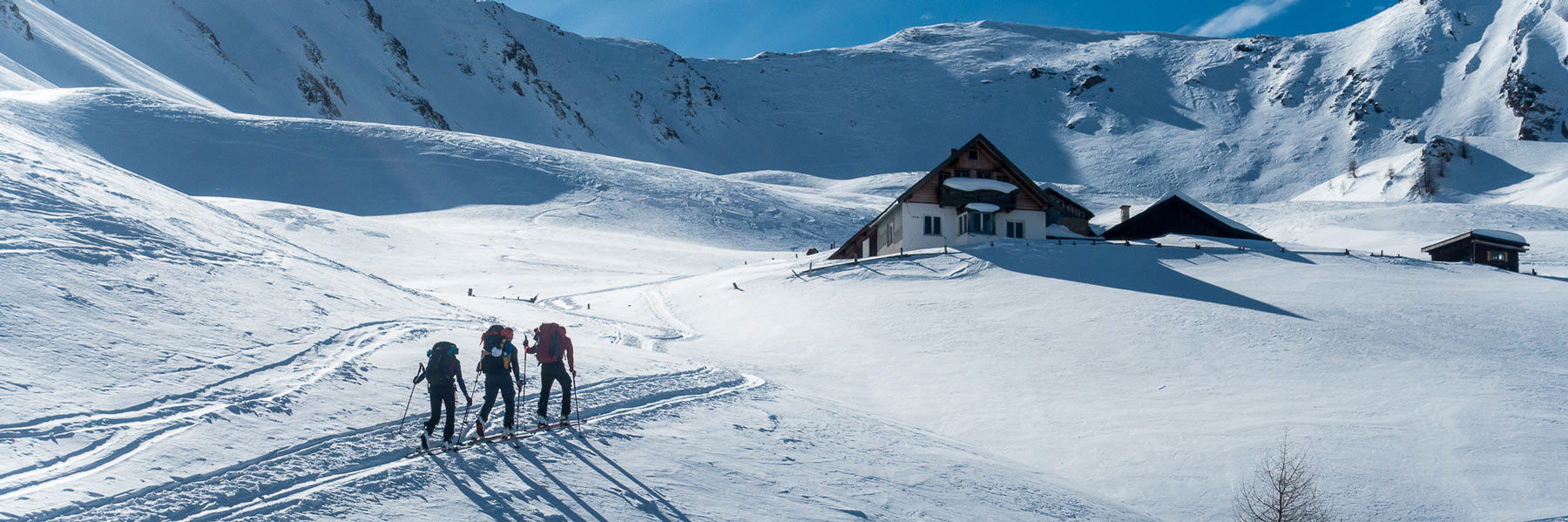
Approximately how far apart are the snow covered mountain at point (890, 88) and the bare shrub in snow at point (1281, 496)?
9319 cm

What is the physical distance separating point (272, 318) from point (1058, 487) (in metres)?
12.2

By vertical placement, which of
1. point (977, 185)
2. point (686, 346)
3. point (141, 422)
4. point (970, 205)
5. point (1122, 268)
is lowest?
point (686, 346)

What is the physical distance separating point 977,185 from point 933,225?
252 centimetres

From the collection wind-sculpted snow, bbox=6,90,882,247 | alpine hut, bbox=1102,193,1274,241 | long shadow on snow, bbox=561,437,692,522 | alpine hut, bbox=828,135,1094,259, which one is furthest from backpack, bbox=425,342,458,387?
wind-sculpted snow, bbox=6,90,882,247

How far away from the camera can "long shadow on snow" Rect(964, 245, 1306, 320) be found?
28484 millimetres

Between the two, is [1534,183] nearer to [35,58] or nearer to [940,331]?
[940,331]

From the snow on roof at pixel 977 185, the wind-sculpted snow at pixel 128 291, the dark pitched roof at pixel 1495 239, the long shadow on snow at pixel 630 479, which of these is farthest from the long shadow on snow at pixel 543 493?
the dark pitched roof at pixel 1495 239

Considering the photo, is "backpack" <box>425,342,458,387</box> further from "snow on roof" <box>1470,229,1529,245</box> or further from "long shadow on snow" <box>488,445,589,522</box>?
"snow on roof" <box>1470,229,1529,245</box>

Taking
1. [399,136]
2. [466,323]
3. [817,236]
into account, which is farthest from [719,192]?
[466,323]

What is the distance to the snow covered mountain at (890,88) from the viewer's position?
111438 millimetres

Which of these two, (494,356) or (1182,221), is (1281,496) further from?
(1182,221)

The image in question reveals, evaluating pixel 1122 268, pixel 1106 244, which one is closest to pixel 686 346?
pixel 1122 268

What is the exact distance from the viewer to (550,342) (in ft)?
Answer: 39.7

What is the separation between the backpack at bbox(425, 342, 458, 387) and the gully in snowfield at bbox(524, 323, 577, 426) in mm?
1254
